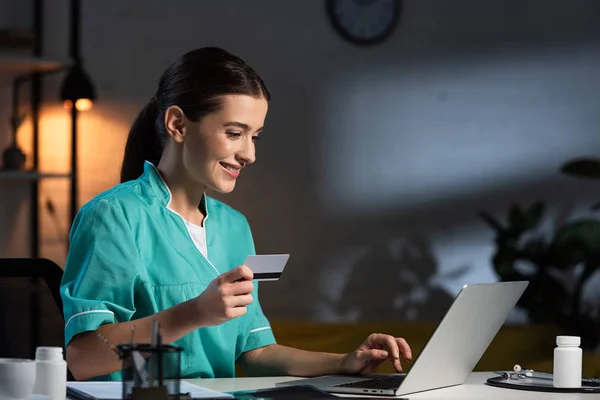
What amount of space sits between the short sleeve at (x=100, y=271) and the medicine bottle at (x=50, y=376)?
0.29 metres

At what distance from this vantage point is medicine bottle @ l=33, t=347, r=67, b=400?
1332 mm

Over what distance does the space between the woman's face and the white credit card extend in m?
0.37

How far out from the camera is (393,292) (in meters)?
4.70

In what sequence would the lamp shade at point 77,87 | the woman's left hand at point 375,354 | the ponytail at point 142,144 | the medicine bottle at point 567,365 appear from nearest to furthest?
the medicine bottle at point 567,365
the woman's left hand at point 375,354
the ponytail at point 142,144
the lamp shade at point 77,87

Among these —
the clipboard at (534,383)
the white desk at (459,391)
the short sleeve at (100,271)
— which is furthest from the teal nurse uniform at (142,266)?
the clipboard at (534,383)

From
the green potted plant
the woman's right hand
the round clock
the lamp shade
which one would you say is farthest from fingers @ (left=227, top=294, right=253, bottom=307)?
the round clock

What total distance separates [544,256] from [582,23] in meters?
1.31

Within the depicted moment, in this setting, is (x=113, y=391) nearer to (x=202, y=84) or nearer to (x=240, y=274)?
(x=240, y=274)

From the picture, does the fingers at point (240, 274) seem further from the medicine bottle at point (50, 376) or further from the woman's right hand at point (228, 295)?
the medicine bottle at point (50, 376)

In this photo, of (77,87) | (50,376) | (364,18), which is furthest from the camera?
(364,18)

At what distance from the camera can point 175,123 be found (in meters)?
1.88

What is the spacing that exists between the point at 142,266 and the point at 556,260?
2978mm

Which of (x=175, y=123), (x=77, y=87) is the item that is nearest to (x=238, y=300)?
(x=175, y=123)

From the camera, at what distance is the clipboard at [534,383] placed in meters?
1.66
